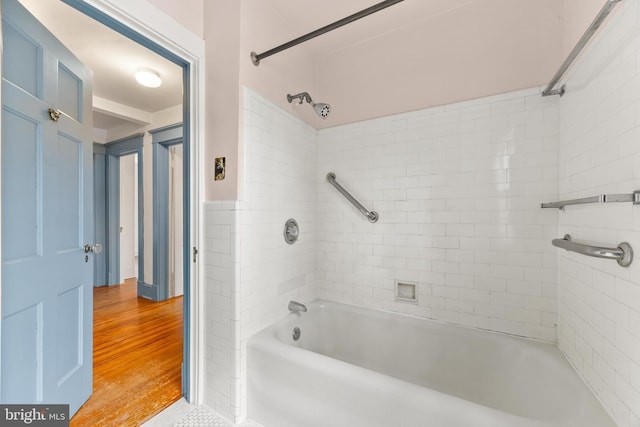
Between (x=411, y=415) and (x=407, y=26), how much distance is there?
2.13 m

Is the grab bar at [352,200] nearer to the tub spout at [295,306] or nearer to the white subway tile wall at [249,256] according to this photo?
the white subway tile wall at [249,256]

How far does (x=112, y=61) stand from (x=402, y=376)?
3252mm

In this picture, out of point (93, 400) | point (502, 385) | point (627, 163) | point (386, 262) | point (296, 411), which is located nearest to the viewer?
point (627, 163)

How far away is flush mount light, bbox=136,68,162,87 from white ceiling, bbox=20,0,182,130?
0.05m

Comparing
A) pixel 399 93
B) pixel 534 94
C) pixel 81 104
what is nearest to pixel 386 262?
pixel 399 93

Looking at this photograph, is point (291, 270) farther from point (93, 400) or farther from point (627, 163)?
point (627, 163)

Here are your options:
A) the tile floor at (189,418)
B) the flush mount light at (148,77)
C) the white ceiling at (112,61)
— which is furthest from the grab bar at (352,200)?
the flush mount light at (148,77)

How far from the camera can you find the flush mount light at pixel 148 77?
90.0 inches

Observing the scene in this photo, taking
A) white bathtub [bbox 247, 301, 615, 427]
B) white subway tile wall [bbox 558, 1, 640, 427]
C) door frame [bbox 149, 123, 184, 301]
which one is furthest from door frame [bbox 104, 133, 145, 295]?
white subway tile wall [bbox 558, 1, 640, 427]

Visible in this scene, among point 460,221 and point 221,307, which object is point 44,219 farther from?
point 460,221

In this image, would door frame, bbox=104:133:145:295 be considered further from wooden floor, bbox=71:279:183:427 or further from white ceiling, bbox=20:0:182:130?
wooden floor, bbox=71:279:183:427

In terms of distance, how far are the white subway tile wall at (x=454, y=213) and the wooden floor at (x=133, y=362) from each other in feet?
4.01

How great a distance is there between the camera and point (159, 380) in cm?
170

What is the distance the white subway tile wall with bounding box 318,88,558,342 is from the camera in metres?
1.43
